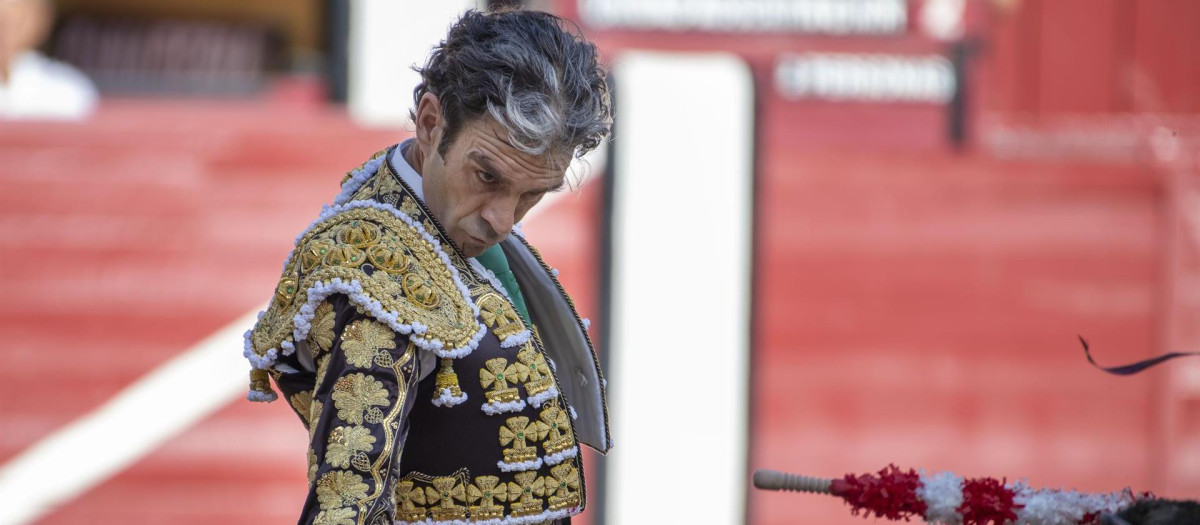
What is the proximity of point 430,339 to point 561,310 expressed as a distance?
1.33 feet

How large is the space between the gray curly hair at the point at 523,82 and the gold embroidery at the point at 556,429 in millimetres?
360

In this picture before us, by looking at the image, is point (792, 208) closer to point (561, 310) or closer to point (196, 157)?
point (196, 157)

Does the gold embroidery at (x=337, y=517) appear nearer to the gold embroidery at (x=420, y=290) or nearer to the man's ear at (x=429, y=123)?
the gold embroidery at (x=420, y=290)

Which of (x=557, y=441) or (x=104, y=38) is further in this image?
(x=104, y=38)

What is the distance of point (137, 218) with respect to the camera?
14.6ft

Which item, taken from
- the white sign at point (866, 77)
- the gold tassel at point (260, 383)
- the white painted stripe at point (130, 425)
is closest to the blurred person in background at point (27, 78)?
the white painted stripe at point (130, 425)

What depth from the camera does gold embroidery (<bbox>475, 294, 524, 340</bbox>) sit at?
1752 millimetres

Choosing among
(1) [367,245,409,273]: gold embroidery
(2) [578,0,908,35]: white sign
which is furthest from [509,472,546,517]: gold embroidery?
(2) [578,0,908,35]: white sign

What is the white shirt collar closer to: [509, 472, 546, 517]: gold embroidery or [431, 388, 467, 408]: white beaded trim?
[431, 388, 467, 408]: white beaded trim

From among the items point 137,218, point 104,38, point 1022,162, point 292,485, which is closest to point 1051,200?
point 1022,162

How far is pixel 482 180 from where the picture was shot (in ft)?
5.50

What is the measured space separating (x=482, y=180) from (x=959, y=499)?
0.84m

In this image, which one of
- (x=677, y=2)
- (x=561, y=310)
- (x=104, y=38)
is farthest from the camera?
(x=104, y=38)

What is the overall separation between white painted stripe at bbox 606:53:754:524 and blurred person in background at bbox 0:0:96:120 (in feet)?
6.29
